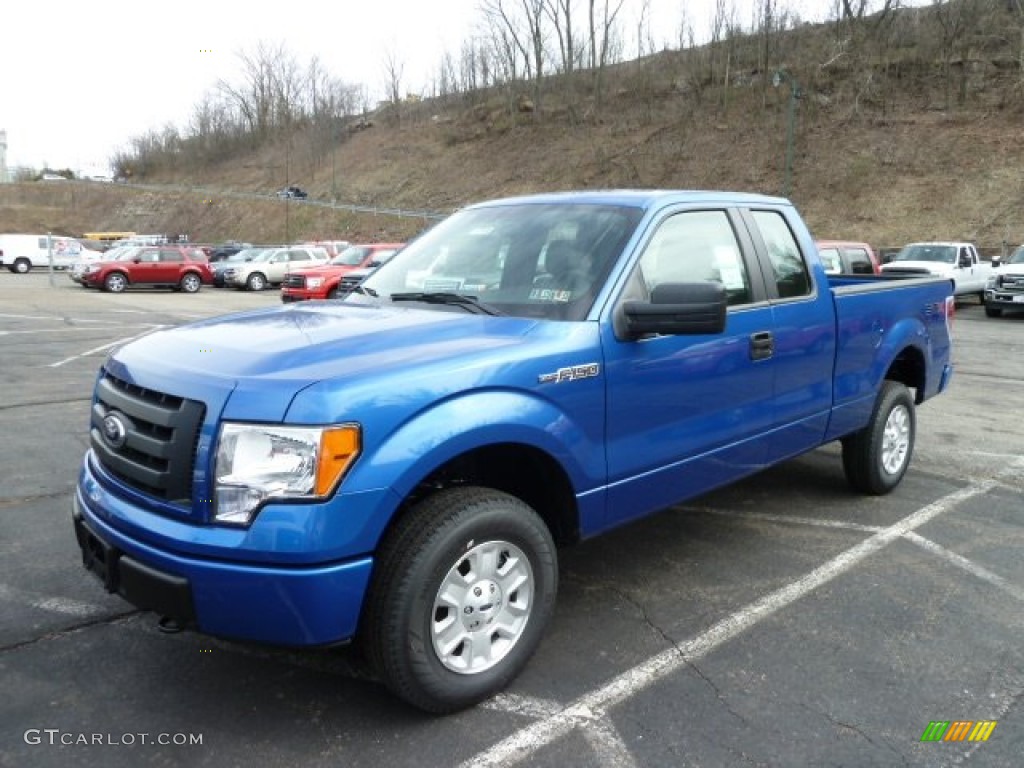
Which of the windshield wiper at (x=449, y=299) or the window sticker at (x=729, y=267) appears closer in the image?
the windshield wiper at (x=449, y=299)

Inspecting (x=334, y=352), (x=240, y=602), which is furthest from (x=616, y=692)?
(x=334, y=352)

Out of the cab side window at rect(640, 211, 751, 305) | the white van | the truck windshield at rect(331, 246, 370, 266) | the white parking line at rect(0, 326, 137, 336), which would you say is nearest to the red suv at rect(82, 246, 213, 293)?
the truck windshield at rect(331, 246, 370, 266)

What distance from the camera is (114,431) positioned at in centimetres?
292

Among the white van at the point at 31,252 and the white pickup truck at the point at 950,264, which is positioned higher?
the white van at the point at 31,252

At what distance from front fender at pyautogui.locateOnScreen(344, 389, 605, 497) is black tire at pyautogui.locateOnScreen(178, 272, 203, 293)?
2798 centimetres

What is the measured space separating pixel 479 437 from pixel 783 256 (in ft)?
8.32

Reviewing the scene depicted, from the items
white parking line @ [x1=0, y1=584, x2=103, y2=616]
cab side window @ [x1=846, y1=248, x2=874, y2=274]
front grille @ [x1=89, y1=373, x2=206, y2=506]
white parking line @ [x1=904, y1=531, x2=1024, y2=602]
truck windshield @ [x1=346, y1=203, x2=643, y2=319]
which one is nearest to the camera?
front grille @ [x1=89, y1=373, x2=206, y2=506]

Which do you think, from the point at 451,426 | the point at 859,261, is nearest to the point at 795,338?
the point at 451,426

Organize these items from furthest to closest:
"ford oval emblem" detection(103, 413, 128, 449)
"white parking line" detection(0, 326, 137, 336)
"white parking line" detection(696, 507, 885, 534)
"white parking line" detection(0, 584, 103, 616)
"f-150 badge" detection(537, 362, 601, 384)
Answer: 1. "white parking line" detection(0, 326, 137, 336)
2. "white parking line" detection(696, 507, 885, 534)
3. "white parking line" detection(0, 584, 103, 616)
4. "f-150 badge" detection(537, 362, 601, 384)
5. "ford oval emblem" detection(103, 413, 128, 449)

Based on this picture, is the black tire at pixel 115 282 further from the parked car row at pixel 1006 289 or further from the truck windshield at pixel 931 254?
the parked car row at pixel 1006 289

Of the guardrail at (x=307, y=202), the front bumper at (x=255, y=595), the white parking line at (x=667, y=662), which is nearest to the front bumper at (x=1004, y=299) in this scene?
the white parking line at (x=667, y=662)

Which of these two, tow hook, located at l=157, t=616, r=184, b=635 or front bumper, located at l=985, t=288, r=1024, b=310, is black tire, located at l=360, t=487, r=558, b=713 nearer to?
tow hook, located at l=157, t=616, r=184, b=635

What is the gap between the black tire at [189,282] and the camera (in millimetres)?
28422

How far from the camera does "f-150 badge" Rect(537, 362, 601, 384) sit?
305cm
